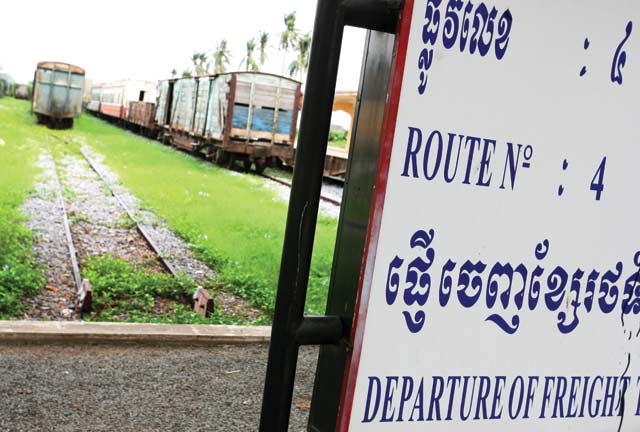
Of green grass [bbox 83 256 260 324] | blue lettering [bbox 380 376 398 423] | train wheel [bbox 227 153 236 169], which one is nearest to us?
blue lettering [bbox 380 376 398 423]

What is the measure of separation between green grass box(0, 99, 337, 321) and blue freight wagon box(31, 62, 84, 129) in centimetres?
939

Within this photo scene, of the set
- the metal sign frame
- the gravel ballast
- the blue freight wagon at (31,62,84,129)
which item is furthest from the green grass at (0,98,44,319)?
the blue freight wagon at (31,62,84,129)

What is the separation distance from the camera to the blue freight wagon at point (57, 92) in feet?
117

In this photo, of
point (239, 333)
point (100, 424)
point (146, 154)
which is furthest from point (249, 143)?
point (100, 424)

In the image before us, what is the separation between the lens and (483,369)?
4.39 feet

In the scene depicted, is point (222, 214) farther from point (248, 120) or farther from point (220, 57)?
point (220, 57)

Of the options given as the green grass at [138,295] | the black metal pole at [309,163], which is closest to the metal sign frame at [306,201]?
the black metal pole at [309,163]

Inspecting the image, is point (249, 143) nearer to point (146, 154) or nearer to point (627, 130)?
point (146, 154)

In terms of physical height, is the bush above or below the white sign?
below

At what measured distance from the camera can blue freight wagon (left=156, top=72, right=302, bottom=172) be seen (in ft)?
83.0

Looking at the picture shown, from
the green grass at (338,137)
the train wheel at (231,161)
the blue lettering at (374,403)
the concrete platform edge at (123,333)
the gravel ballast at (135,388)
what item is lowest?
the gravel ballast at (135,388)

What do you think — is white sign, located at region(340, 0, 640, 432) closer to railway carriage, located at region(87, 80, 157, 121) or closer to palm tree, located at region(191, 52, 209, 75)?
railway carriage, located at region(87, 80, 157, 121)

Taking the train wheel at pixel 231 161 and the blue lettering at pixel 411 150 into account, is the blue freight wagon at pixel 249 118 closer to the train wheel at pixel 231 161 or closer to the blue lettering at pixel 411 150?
the train wheel at pixel 231 161

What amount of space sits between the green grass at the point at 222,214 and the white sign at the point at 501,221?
6.36m
